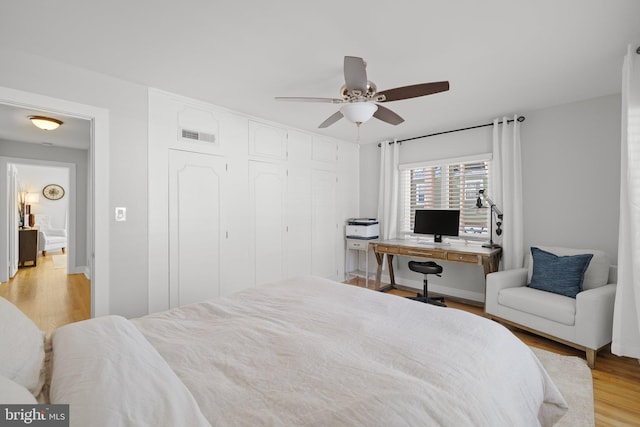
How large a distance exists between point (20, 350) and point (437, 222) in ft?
13.5

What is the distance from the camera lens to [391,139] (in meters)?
4.75

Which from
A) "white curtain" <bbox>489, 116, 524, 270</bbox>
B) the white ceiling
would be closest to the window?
"white curtain" <bbox>489, 116, 524, 270</bbox>

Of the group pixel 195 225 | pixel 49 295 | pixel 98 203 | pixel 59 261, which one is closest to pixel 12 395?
pixel 98 203

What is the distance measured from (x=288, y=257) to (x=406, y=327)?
108 inches

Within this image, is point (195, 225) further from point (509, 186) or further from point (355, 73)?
point (509, 186)

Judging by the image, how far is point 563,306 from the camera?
2.53 m

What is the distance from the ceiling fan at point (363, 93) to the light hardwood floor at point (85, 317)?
2.41 metres

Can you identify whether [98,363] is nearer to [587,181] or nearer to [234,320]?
[234,320]

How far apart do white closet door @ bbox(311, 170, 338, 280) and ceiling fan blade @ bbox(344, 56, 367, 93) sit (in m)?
2.44

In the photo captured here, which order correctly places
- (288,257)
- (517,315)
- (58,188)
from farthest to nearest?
(58,188) < (288,257) < (517,315)

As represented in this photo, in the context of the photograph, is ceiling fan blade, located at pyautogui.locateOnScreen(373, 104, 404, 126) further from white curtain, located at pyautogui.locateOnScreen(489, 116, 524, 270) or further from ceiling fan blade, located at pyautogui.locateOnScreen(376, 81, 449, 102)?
white curtain, located at pyautogui.locateOnScreen(489, 116, 524, 270)

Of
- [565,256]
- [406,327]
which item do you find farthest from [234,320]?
[565,256]

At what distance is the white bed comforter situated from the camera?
2.89 feet

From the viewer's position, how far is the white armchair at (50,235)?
786cm
